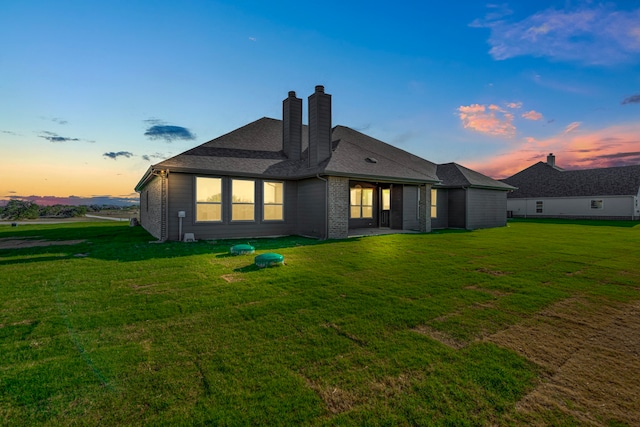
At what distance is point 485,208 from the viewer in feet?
67.4

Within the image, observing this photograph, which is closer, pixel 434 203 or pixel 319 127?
pixel 319 127

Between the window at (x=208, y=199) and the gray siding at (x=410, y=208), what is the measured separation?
33.1 feet

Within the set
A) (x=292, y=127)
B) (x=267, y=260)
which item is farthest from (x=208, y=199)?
(x=267, y=260)

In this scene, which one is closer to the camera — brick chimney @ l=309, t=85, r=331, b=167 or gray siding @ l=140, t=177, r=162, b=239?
gray siding @ l=140, t=177, r=162, b=239

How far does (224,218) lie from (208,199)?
3.52ft

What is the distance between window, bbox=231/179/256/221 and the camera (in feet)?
43.2

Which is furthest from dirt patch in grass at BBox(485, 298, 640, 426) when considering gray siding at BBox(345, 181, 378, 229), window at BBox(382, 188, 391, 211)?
window at BBox(382, 188, 391, 211)

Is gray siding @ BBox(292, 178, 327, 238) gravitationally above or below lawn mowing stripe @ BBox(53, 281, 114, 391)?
above

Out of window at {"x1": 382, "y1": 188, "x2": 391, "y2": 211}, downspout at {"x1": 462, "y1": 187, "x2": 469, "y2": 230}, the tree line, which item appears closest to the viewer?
window at {"x1": 382, "y1": 188, "x2": 391, "y2": 211}

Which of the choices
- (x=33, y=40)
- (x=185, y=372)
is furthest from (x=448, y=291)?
(x=33, y=40)

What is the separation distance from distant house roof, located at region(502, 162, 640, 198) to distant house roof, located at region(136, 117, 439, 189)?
2736 centimetres

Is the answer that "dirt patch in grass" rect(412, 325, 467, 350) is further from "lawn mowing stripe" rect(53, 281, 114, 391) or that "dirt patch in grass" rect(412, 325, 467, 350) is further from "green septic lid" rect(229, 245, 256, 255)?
"green septic lid" rect(229, 245, 256, 255)

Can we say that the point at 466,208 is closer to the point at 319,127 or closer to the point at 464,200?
Answer: the point at 464,200

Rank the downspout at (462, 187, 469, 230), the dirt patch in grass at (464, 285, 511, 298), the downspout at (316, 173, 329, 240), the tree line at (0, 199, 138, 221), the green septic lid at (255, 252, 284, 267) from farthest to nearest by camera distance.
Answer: the tree line at (0, 199, 138, 221)
the downspout at (462, 187, 469, 230)
the downspout at (316, 173, 329, 240)
the green septic lid at (255, 252, 284, 267)
the dirt patch in grass at (464, 285, 511, 298)
